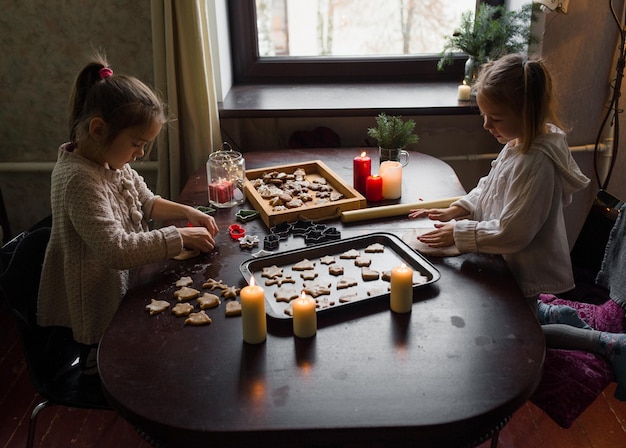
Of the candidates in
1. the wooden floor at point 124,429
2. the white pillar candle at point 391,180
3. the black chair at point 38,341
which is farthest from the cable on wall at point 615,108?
the black chair at point 38,341

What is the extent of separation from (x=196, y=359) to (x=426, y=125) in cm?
194

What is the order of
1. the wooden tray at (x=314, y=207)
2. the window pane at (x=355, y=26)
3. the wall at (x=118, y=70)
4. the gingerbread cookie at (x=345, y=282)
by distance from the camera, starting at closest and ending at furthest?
the gingerbread cookie at (x=345, y=282) < the wooden tray at (x=314, y=207) < the wall at (x=118, y=70) < the window pane at (x=355, y=26)

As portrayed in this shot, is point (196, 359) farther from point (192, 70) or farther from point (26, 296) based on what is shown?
point (192, 70)

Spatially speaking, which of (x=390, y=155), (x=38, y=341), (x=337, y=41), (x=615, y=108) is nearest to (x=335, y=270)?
(x=390, y=155)

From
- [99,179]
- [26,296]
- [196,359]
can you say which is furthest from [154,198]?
[196,359]

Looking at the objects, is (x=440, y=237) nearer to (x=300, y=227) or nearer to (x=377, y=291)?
(x=377, y=291)

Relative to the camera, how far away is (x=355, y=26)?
3.07 m

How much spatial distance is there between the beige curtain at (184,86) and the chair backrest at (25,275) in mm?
919

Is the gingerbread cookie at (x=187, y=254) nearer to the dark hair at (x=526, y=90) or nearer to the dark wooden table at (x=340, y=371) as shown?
the dark wooden table at (x=340, y=371)

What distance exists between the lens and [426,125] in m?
2.91

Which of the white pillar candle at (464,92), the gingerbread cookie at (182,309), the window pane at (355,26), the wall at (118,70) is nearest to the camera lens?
the gingerbread cookie at (182,309)

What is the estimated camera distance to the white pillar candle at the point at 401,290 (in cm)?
140

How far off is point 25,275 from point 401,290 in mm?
1009

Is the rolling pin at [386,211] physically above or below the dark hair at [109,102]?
below
